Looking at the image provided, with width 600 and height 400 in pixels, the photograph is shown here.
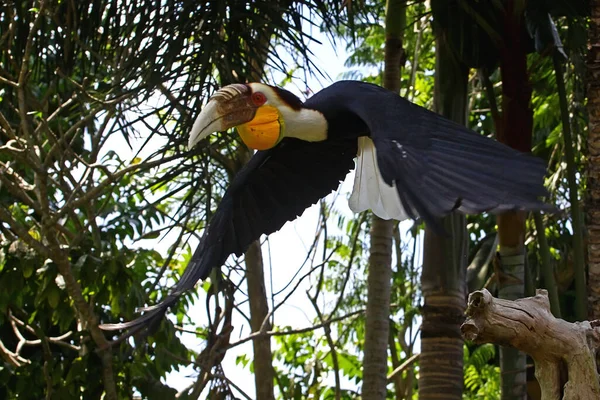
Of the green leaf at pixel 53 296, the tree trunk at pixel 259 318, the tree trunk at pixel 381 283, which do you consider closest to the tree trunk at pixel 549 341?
the tree trunk at pixel 381 283

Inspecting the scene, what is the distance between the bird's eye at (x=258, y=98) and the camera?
354 centimetres

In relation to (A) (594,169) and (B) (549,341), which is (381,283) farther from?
(B) (549,341)

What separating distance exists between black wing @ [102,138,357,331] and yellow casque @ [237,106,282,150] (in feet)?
0.64

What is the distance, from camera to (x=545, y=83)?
5.32m

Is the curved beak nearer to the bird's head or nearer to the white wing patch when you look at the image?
the bird's head

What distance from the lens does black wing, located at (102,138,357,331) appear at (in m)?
3.67

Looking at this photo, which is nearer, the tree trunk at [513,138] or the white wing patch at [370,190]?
the white wing patch at [370,190]

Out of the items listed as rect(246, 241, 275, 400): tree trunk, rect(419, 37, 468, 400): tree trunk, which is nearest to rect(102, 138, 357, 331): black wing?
rect(419, 37, 468, 400): tree trunk

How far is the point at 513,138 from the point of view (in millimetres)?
4344

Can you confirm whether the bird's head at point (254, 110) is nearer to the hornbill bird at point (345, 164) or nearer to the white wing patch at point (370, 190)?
the hornbill bird at point (345, 164)

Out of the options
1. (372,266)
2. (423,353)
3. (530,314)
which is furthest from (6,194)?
(530,314)

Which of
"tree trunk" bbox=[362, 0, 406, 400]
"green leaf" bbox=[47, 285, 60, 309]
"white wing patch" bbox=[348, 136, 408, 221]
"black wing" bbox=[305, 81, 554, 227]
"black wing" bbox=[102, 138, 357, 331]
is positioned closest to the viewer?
"black wing" bbox=[305, 81, 554, 227]

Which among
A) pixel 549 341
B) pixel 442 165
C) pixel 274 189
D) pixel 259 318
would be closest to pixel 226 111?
pixel 274 189

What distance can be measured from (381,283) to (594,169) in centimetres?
125
